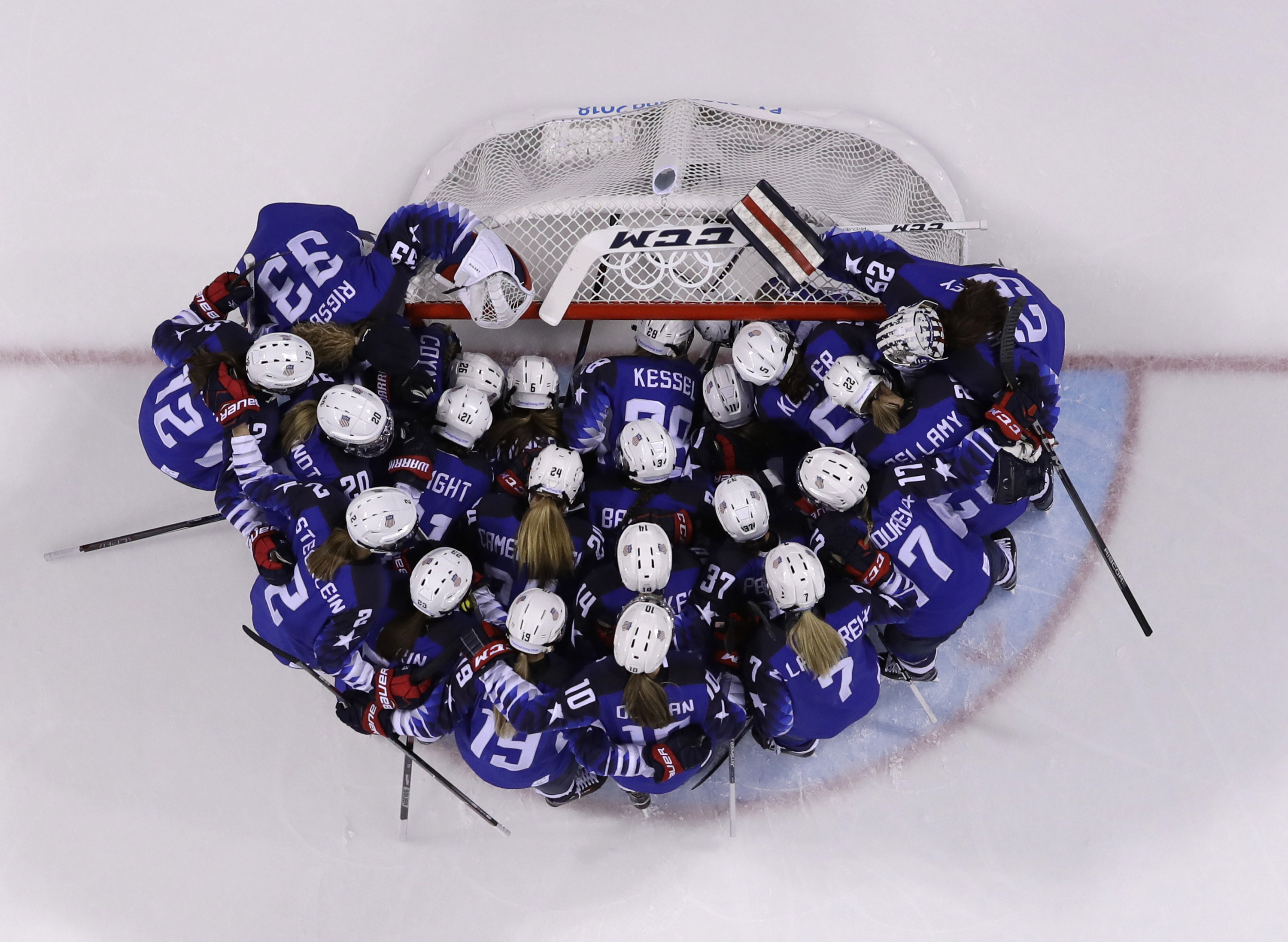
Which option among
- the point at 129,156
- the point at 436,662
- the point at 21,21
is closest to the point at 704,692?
the point at 436,662

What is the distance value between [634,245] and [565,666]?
1606 millimetres

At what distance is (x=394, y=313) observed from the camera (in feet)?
10.9

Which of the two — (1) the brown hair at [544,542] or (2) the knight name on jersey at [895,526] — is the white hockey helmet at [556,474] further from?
(2) the knight name on jersey at [895,526]

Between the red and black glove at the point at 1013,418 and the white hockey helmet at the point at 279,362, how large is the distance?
2.44 m

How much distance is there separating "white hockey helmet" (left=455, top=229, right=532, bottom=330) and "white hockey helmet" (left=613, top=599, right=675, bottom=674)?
51.0 inches

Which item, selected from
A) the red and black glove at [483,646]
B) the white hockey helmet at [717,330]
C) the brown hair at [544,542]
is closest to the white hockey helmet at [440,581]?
the red and black glove at [483,646]

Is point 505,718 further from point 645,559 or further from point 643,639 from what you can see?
point 645,559

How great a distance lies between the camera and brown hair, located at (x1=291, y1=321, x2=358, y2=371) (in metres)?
3.15

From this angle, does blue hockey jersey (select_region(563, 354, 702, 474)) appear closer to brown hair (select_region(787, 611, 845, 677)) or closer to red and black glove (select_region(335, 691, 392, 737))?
brown hair (select_region(787, 611, 845, 677))

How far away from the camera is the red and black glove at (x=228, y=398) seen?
121 inches

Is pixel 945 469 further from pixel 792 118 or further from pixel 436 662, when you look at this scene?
pixel 436 662

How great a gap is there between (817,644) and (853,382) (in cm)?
91

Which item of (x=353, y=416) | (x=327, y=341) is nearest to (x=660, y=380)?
(x=353, y=416)

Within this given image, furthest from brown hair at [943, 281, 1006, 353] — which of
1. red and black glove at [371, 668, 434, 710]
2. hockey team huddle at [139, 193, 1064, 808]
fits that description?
red and black glove at [371, 668, 434, 710]
